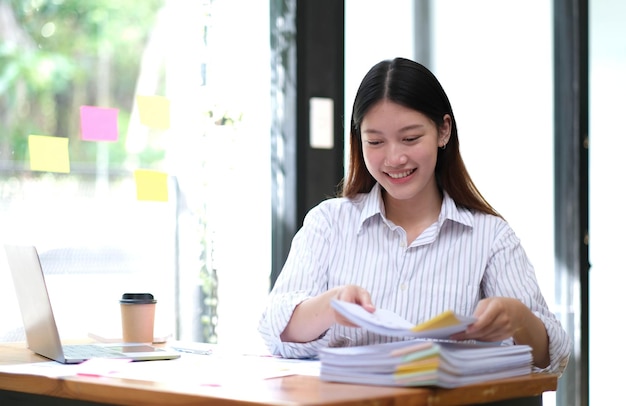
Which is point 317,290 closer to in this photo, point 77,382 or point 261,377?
point 261,377

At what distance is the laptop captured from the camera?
6.06 feet

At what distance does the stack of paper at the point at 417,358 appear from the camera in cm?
143

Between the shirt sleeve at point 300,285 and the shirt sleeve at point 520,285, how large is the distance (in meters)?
0.36

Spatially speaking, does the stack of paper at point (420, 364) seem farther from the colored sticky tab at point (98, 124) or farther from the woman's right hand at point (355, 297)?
the colored sticky tab at point (98, 124)

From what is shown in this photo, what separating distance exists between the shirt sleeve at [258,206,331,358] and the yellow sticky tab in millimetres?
524

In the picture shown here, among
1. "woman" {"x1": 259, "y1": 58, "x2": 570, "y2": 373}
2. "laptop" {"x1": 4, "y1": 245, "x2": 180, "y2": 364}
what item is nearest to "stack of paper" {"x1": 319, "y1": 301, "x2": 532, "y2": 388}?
"woman" {"x1": 259, "y1": 58, "x2": 570, "y2": 373}

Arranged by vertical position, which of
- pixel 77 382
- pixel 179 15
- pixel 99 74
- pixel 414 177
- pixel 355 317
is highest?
pixel 179 15

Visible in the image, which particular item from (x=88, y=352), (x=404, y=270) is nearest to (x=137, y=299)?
(x=88, y=352)

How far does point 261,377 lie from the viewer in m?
1.59

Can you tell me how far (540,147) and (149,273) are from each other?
174 cm

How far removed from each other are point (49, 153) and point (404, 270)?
105cm

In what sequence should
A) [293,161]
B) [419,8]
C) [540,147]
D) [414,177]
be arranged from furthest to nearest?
[540,147] → [419,8] → [293,161] → [414,177]
